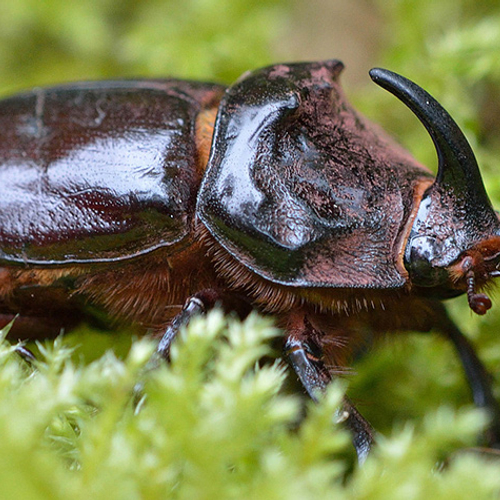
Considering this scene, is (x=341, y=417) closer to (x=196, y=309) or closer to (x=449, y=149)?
(x=196, y=309)

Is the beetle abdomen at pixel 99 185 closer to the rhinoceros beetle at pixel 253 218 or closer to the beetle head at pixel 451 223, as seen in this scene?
the rhinoceros beetle at pixel 253 218

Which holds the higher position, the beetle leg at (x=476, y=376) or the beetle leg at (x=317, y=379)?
the beetle leg at (x=317, y=379)

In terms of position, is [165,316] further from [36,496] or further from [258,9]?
[258,9]

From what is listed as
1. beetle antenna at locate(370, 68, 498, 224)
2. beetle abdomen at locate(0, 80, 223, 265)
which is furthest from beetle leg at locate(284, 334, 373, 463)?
beetle antenna at locate(370, 68, 498, 224)

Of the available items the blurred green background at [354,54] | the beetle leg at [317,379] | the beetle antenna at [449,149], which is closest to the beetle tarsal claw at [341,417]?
the beetle leg at [317,379]

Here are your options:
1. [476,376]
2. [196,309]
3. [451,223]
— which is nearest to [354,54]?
[476,376]

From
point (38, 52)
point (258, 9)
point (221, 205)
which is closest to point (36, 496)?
point (221, 205)
